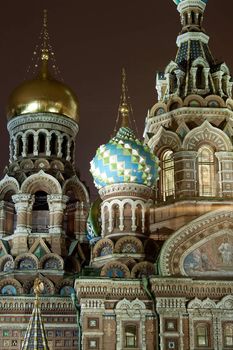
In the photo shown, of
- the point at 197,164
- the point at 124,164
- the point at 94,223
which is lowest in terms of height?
the point at 94,223

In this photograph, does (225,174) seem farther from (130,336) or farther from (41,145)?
(41,145)

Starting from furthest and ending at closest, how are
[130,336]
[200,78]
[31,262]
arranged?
[200,78]
[31,262]
[130,336]

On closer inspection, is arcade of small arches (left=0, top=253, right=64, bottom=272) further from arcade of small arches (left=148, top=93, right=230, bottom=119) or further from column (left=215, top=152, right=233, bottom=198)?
arcade of small arches (left=148, top=93, right=230, bottom=119)

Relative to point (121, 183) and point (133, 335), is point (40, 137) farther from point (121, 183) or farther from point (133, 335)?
point (133, 335)

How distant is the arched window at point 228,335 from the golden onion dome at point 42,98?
9.40 meters

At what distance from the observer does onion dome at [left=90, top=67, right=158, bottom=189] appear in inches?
833

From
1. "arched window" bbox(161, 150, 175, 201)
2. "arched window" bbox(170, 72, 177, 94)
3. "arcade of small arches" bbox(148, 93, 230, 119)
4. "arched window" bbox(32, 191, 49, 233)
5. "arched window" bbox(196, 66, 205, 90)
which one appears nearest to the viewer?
"arched window" bbox(161, 150, 175, 201)

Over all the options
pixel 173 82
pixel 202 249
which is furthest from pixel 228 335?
pixel 173 82

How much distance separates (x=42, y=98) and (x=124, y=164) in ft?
17.5

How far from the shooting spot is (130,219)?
21.0 m

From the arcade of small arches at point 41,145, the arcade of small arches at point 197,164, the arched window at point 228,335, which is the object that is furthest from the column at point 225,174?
the arcade of small arches at point 41,145

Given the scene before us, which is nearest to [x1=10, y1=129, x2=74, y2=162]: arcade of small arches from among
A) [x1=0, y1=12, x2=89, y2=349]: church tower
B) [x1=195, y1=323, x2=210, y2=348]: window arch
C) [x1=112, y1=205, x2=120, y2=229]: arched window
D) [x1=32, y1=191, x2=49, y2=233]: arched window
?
[x1=0, y1=12, x2=89, y2=349]: church tower

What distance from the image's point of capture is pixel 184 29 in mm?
25156

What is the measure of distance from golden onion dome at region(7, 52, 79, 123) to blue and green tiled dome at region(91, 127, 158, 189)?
425cm
